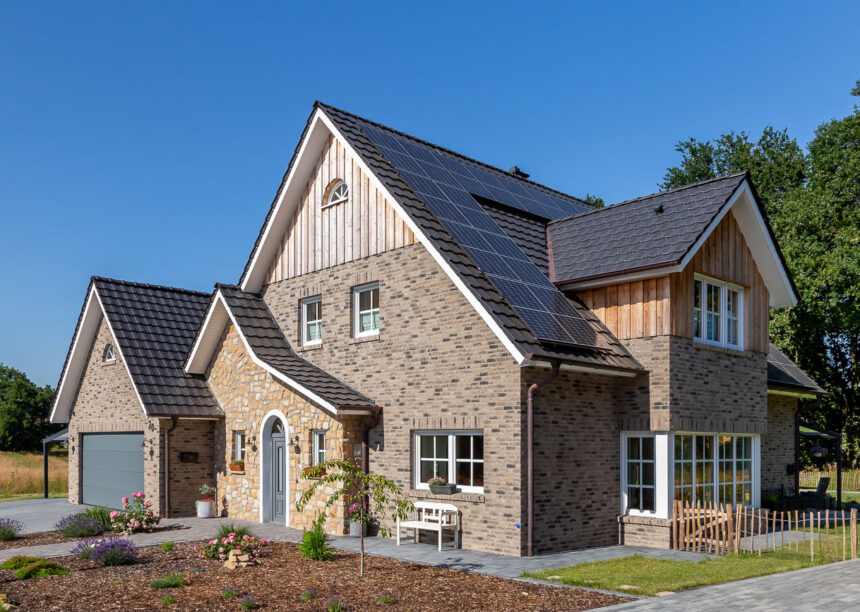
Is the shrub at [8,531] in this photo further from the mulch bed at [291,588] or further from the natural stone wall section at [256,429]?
the natural stone wall section at [256,429]

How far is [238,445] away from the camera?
19109 mm

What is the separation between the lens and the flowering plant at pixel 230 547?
1245cm

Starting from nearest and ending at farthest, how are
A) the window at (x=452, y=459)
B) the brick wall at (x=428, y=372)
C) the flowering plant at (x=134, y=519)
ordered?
the brick wall at (x=428, y=372)
the window at (x=452, y=459)
the flowering plant at (x=134, y=519)

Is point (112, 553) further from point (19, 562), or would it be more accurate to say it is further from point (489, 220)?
point (489, 220)

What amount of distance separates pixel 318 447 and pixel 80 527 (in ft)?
16.7

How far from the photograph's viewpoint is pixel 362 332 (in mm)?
17125

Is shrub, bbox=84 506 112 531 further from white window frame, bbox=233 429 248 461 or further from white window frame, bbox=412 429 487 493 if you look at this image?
white window frame, bbox=412 429 487 493

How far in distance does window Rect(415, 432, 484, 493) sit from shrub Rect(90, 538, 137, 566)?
5224mm

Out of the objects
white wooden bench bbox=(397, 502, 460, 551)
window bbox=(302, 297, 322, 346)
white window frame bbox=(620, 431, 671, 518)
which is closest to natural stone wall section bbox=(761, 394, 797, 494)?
white window frame bbox=(620, 431, 671, 518)

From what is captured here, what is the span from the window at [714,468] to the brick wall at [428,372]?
3674mm

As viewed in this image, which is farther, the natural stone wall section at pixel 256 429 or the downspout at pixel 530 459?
the natural stone wall section at pixel 256 429

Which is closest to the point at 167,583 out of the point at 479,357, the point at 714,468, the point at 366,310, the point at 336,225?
the point at 479,357

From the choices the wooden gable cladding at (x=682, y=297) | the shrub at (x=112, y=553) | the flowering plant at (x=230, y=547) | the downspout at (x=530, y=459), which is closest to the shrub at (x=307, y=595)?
the flowering plant at (x=230, y=547)

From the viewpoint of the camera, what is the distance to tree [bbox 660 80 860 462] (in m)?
30.4
